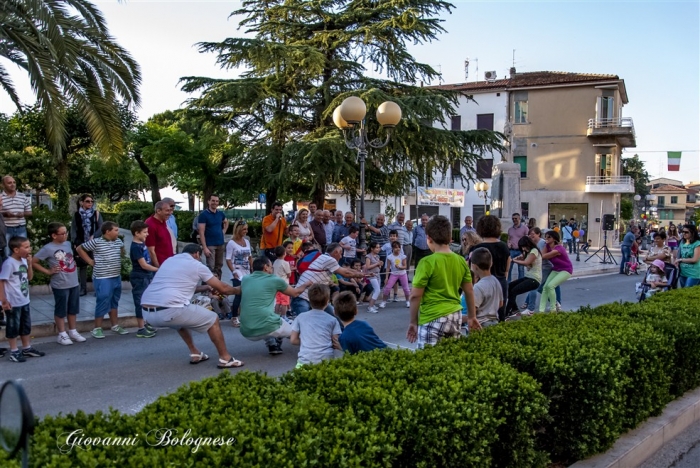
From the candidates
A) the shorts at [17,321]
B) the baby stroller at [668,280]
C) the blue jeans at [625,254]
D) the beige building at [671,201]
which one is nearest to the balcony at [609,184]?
the blue jeans at [625,254]

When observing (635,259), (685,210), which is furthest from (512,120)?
(685,210)

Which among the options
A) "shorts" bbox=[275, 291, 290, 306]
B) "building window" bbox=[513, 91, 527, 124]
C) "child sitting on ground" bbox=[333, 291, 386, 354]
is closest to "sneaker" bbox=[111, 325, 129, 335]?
"shorts" bbox=[275, 291, 290, 306]

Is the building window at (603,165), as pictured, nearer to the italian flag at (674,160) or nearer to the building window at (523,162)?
the building window at (523,162)

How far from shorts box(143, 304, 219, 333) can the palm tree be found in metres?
4.38

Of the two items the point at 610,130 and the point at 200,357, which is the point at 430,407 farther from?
the point at 610,130

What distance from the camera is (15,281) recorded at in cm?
675

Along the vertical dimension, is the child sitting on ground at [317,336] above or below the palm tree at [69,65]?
below

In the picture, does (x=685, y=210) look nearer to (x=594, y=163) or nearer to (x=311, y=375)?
(x=594, y=163)

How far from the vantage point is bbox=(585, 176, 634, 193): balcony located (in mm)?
39938

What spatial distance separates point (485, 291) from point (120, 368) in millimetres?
4287

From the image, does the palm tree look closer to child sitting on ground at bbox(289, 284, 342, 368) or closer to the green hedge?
child sitting on ground at bbox(289, 284, 342, 368)

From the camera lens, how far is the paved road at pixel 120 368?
18.2 feet

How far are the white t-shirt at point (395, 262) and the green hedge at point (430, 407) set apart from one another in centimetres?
628
